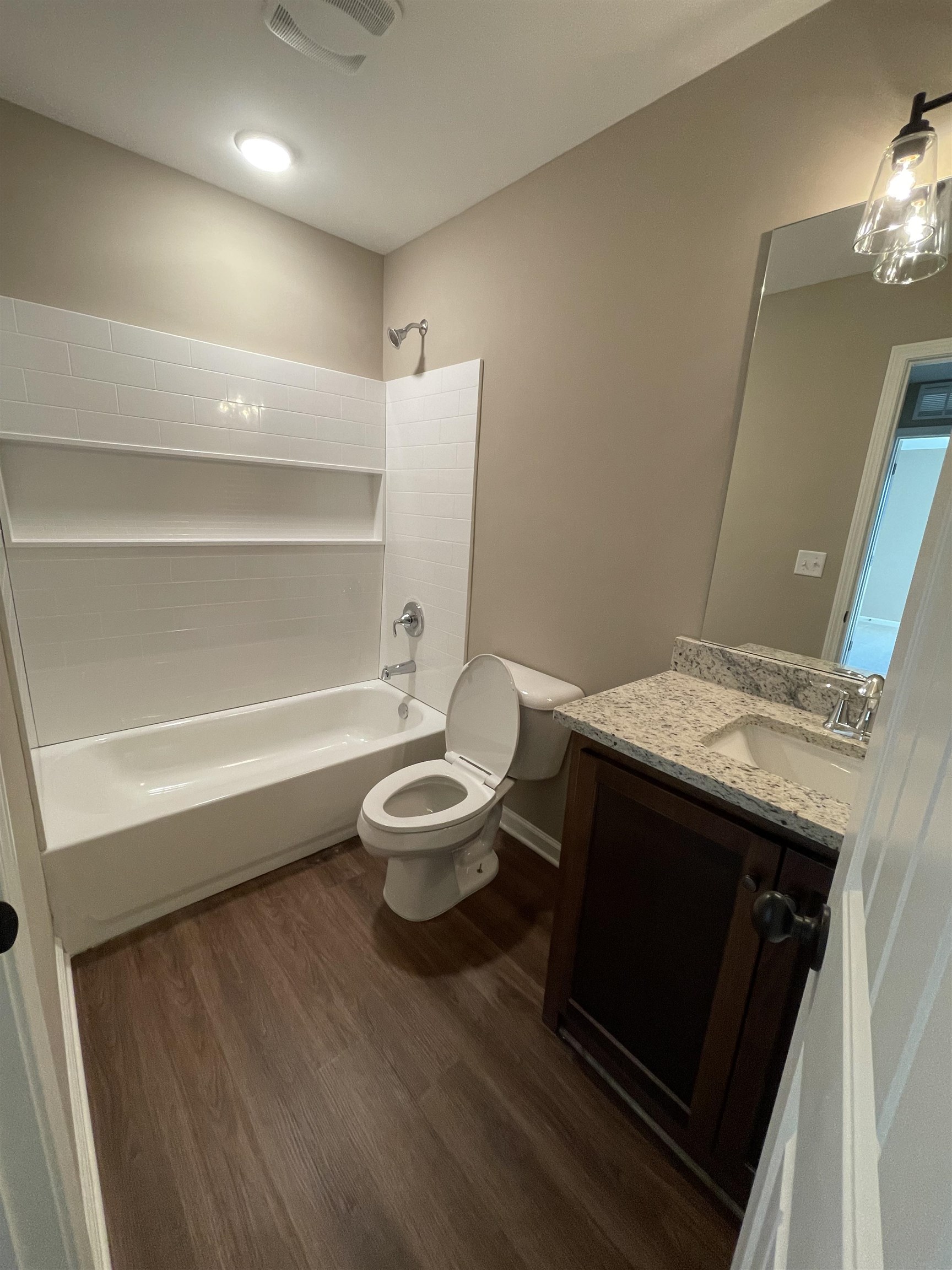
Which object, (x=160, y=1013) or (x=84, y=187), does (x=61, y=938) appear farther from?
(x=84, y=187)

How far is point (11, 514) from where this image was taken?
5.98ft

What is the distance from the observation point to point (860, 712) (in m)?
1.26

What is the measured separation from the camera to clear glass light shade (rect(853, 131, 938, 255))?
102cm

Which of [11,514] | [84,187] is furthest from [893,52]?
[11,514]

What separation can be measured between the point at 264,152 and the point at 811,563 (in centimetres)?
219

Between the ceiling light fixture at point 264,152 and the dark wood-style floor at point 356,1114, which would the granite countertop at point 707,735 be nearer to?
the dark wood-style floor at point 356,1114

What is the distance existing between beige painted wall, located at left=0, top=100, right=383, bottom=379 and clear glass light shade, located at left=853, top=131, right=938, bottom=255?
2033 mm

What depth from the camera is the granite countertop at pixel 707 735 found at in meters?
0.87

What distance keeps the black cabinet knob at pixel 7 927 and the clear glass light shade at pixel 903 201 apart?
5.92 feet

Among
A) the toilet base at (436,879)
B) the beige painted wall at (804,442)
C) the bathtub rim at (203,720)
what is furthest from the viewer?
the toilet base at (436,879)

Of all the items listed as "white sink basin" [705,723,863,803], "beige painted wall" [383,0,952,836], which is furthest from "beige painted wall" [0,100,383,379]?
"white sink basin" [705,723,863,803]

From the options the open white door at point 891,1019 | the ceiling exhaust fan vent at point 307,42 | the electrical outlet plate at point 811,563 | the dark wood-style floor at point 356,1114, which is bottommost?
the dark wood-style floor at point 356,1114

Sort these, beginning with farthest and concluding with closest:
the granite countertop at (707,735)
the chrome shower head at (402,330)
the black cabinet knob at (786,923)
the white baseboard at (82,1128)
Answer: the chrome shower head at (402,330)
the white baseboard at (82,1128)
the granite countertop at (707,735)
the black cabinet knob at (786,923)

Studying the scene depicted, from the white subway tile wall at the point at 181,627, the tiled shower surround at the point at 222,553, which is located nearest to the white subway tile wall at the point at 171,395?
the tiled shower surround at the point at 222,553
